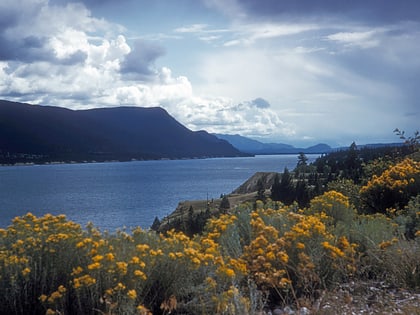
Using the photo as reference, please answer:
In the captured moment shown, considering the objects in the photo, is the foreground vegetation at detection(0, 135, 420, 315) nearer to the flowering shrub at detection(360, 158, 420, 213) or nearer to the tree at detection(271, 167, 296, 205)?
the flowering shrub at detection(360, 158, 420, 213)

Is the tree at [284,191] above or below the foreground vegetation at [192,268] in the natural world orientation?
below

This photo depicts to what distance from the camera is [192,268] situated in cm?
479

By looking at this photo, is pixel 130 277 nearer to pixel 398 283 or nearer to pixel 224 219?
pixel 224 219

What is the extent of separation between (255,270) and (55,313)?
2095 millimetres

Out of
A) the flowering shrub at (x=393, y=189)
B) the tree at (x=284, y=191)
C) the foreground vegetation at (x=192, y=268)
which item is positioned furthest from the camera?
the tree at (x=284, y=191)

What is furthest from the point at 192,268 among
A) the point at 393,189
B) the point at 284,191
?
the point at 284,191

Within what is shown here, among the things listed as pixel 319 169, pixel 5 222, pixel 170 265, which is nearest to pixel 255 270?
pixel 170 265

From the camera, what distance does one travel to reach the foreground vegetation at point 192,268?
Answer: 4422 millimetres

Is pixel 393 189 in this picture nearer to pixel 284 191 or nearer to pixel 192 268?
pixel 192 268

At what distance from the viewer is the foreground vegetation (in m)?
4.42

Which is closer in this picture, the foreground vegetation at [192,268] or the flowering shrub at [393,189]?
the foreground vegetation at [192,268]

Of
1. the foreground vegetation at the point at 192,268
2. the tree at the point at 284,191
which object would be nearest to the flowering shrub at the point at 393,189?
the foreground vegetation at the point at 192,268

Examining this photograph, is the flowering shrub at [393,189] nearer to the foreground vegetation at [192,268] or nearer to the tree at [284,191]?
the foreground vegetation at [192,268]

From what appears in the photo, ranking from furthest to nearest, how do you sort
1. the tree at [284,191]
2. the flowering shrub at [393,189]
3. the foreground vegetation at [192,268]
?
the tree at [284,191], the flowering shrub at [393,189], the foreground vegetation at [192,268]
